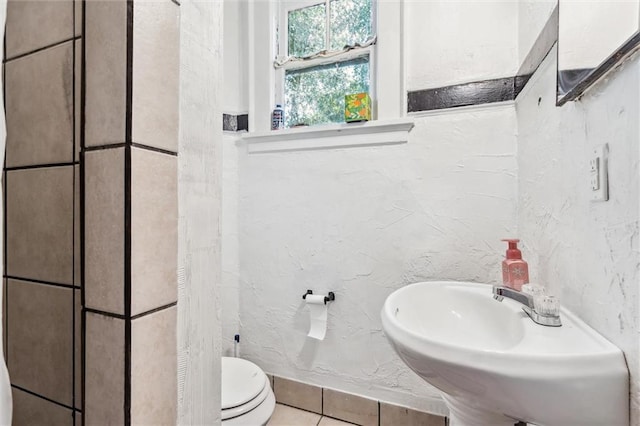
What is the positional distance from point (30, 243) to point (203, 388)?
0.97 ft

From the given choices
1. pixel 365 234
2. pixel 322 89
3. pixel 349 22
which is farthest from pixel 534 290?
pixel 349 22

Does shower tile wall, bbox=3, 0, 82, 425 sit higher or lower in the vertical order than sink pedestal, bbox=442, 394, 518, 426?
higher

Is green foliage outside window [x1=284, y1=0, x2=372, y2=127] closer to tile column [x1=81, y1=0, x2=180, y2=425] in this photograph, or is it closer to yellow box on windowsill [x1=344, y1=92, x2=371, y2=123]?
yellow box on windowsill [x1=344, y1=92, x2=371, y2=123]

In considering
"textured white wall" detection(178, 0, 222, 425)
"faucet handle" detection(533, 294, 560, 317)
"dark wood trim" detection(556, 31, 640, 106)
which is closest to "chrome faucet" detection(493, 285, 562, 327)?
"faucet handle" detection(533, 294, 560, 317)

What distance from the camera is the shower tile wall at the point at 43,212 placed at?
1.30 feet

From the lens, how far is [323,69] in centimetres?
168

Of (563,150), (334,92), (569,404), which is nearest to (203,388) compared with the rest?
(569,404)

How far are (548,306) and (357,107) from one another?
1043 millimetres

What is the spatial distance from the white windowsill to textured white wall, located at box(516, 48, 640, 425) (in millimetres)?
493

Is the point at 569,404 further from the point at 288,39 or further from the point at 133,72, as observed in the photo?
the point at 288,39

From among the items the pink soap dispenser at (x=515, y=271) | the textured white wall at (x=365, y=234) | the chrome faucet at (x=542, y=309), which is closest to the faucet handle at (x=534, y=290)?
the chrome faucet at (x=542, y=309)

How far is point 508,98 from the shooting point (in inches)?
51.1

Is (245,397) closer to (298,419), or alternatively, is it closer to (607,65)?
(298,419)

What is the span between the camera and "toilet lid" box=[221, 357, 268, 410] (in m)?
1.12
